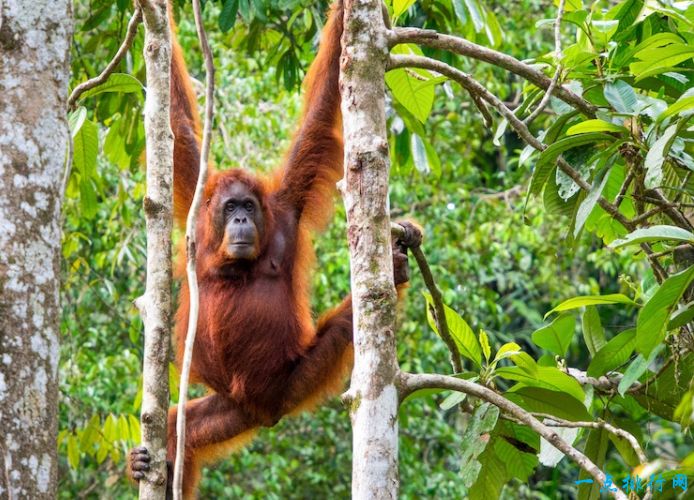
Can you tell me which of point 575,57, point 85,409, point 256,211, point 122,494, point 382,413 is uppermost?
point 575,57

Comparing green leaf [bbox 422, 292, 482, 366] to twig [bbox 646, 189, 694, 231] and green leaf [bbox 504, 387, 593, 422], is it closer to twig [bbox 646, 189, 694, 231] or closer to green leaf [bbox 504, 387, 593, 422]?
green leaf [bbox 504, 387, 593, 422]

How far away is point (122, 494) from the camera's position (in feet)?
25.6

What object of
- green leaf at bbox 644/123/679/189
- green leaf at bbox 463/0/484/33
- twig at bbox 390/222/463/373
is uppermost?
green leaf at bbox 463/0/484/33

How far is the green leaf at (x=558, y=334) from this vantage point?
3.25m

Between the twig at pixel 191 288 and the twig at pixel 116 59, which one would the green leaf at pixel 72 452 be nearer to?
the twig at pixel 116 59

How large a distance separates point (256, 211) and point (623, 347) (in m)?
2.14

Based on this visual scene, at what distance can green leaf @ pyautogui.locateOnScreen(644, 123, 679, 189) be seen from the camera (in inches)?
104

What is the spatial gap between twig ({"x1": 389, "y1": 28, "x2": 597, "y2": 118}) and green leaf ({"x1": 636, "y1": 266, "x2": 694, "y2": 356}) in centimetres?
80

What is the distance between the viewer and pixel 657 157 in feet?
8.68

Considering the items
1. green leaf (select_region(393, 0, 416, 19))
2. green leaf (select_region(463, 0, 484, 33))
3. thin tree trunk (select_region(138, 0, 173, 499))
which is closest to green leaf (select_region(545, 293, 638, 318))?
green leaf (select_region(393, 0, 416, 19))

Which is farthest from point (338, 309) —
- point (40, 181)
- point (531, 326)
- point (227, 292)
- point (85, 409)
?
point (531, 326)

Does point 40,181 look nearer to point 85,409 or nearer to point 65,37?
point 65,37

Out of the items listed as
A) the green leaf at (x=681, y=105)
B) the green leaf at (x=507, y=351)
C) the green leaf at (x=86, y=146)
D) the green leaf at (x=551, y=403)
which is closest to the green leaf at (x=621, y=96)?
the green leaf at (x=681, y=105)

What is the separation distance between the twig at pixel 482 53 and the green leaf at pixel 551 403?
0.92m
